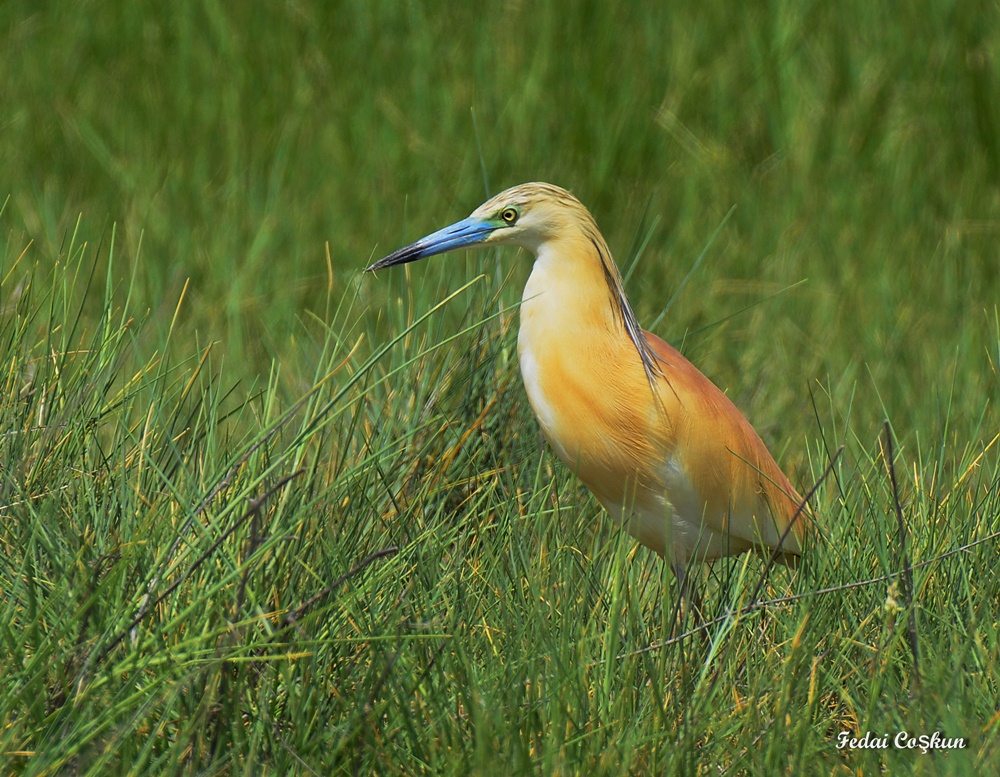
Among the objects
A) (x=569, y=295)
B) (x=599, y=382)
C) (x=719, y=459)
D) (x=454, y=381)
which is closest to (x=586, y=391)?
(x=599, y=382)

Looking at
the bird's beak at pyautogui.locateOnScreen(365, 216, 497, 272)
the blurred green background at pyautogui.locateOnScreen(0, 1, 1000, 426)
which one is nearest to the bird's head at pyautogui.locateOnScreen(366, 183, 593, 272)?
the bird's beak at pyautogui.locateOnScreen(365, 216, 497, 272)

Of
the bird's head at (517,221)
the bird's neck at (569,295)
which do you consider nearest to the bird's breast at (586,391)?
the bird's neck at (569,295)

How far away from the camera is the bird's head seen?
2.70 meters

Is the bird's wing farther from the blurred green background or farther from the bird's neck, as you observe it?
the blurred green background

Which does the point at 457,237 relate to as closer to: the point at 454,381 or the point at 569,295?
the point at 569,295

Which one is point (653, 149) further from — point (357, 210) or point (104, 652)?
point (104, 652)

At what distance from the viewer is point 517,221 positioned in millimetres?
2721

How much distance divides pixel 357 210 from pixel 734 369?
1569 millimetres

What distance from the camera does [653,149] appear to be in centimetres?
540

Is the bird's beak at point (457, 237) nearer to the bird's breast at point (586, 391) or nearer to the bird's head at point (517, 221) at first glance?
the bird's head at point (517, 221)

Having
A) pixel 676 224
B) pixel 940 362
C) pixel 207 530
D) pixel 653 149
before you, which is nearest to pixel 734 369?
pixel 940 362

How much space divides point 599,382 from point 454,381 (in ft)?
1.60

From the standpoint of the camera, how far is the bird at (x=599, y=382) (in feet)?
8.80

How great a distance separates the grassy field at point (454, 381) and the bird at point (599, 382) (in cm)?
14
